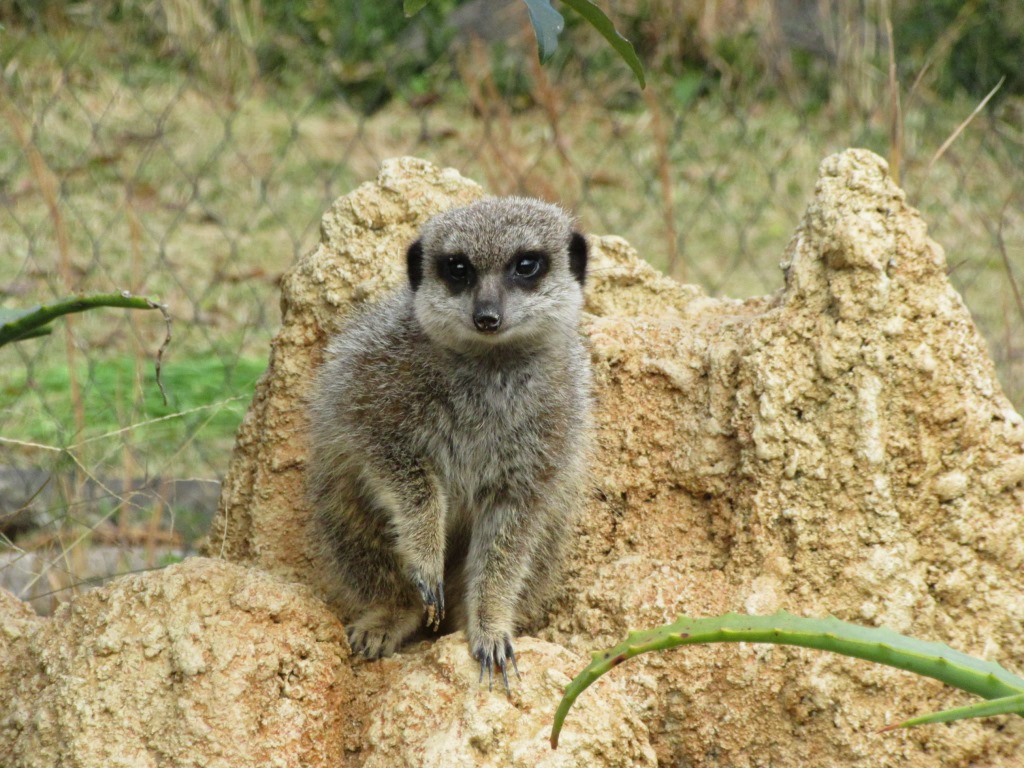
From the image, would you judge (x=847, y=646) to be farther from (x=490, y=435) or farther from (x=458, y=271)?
(x=458, y=271)

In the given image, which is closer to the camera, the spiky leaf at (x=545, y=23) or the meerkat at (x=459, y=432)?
the spiky leaf at (x=545, y=23)

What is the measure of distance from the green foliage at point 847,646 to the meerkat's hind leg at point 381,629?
1301mm

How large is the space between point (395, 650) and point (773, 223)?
18.9 ft

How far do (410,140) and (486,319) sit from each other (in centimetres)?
569

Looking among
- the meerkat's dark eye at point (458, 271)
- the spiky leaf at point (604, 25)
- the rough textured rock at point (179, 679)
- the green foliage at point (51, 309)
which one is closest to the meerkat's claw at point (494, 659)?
the rough textured rock at point (179, 679)

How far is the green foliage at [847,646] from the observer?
1.99m

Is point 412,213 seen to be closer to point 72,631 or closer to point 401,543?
point 401,543

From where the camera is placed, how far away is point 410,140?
8.59 metres

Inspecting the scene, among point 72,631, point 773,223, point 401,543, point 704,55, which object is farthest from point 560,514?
point 704,55

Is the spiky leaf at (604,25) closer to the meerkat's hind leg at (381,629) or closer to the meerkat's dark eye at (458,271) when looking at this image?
the meerkat's dark eye at (458,271)

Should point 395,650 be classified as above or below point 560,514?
below

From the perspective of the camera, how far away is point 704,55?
8750mm

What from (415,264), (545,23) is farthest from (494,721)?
(545,23)

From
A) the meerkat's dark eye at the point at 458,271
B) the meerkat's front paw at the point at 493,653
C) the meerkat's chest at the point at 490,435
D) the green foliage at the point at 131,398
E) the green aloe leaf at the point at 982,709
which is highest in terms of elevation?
the green aloe leaf at the point at 982,709
